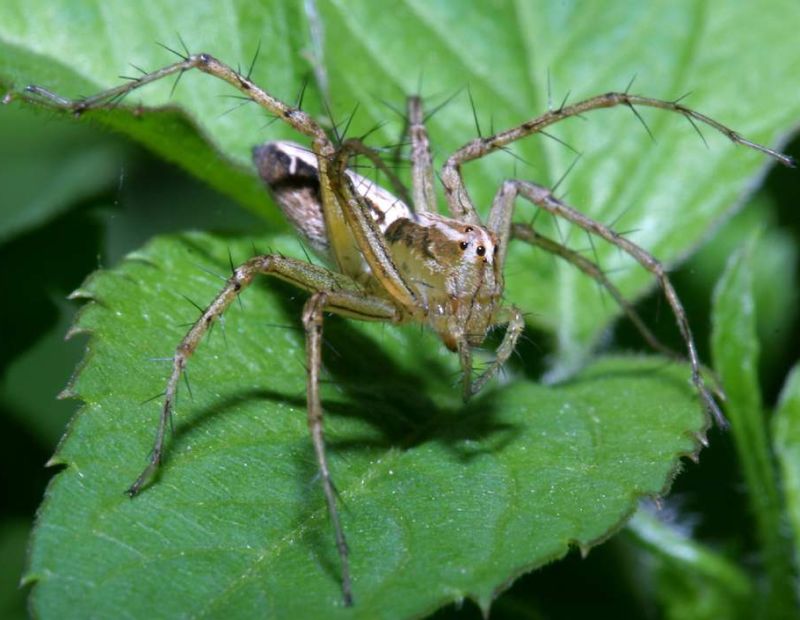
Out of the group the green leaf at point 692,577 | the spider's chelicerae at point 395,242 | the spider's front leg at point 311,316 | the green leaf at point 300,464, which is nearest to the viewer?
the green leaf at point 300,464

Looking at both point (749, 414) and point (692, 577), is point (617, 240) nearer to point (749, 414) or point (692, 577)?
point (749, 414)

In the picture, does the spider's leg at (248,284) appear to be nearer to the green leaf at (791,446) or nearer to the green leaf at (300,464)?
the green leaf at (300,464)

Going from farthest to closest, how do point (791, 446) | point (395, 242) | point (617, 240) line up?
1. point (617, 240)
2. point (395, 242)
3. point (791, 446)

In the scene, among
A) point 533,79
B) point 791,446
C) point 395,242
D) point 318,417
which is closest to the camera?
point 318,417

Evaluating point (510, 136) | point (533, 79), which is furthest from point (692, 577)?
point (533, 79)

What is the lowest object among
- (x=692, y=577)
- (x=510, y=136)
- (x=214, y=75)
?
(x=692, y=577)

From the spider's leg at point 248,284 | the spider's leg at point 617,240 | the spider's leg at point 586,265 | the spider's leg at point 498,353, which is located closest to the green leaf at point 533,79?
the spider's leg at point 586,265

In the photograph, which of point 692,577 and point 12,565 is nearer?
point 692,577

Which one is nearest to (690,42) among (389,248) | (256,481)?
(389,248)
